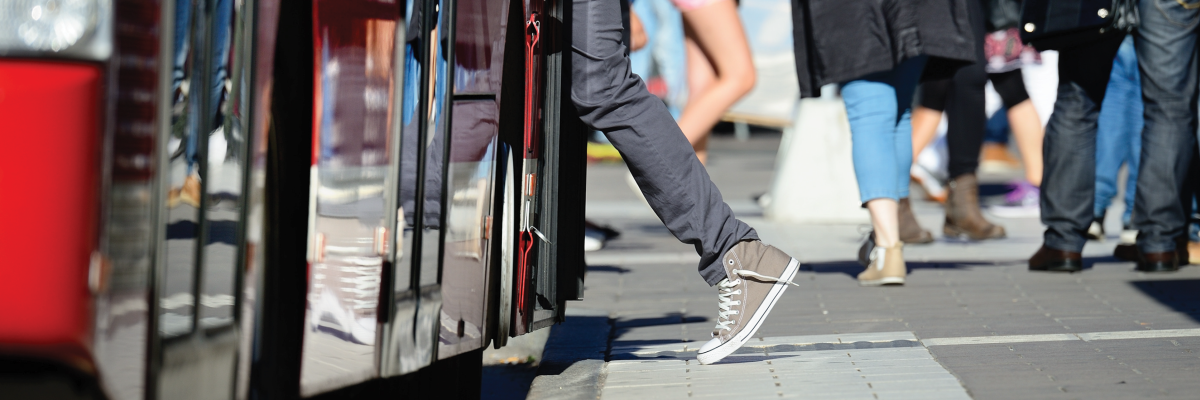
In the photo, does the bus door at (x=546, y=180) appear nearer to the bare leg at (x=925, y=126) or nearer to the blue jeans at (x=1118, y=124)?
the blue jeans at (x=1118, y=124)

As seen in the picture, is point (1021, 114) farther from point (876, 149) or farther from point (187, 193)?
point (187, 193)

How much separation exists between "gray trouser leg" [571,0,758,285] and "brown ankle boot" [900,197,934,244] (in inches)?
115

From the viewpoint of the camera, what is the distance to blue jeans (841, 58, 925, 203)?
4.44 metres

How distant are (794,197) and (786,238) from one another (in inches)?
35.1

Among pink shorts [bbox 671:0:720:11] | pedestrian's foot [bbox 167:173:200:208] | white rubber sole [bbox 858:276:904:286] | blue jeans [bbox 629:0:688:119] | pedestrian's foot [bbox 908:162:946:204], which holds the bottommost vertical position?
white rubber sole [bbox 858:276:904:286]

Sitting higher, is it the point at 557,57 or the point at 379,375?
the point at 557,57

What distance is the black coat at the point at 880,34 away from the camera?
14.3 ft

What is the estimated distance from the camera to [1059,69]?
15.9ft

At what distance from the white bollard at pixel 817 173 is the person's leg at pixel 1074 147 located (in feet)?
7.07

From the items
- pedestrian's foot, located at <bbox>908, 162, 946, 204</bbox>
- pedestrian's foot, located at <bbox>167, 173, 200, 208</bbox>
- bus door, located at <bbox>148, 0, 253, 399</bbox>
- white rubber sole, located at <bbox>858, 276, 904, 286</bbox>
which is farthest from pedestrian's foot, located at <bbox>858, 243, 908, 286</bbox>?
pedestrian's foot, located at <bbox>908, 162, 946, 204</bbox>

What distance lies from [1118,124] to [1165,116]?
0.80 meters

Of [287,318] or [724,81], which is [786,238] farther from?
[287,318]

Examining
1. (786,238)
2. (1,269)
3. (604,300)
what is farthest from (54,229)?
(786,238)

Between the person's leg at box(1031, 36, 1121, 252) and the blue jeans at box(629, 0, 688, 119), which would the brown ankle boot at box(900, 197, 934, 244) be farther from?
the blue jeans at box(629, 0, 688, 119)
